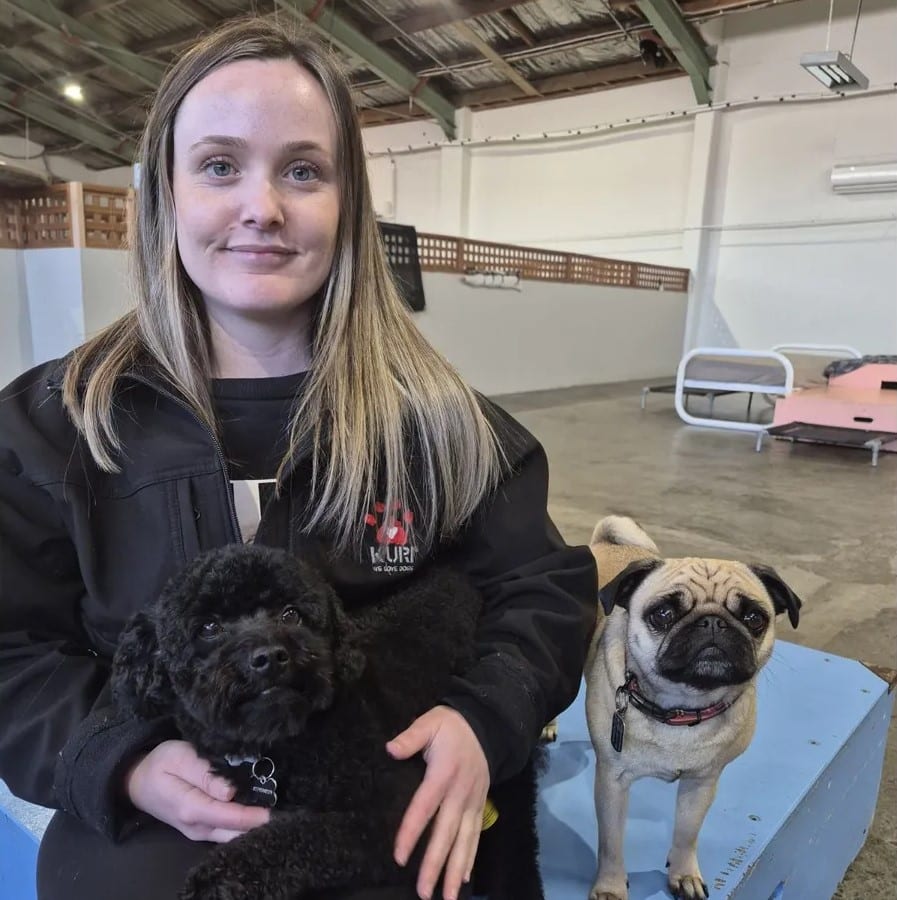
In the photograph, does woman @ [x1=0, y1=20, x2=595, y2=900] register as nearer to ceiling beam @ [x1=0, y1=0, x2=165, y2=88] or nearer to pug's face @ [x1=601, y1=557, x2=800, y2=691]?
pug's face @ [x1=601, y1=557, x2=800, y2=691]

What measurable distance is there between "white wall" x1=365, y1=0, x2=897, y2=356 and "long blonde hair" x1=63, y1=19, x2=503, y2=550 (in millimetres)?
8138

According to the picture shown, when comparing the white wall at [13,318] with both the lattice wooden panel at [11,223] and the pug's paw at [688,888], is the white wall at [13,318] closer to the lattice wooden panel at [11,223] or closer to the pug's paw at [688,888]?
the lattice wooden panel at [11,223]

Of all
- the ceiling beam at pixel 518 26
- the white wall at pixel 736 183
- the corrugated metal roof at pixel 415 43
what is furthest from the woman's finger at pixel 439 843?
the white wall at pixel 736 183

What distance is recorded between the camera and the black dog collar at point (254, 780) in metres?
0.70

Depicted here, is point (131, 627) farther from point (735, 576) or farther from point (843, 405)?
point (843, 405)

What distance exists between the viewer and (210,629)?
0.69 meters

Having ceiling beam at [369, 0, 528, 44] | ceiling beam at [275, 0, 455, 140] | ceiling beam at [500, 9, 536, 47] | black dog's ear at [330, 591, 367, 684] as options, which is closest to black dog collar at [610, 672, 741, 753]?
black dog's ear at [330, 591, 367, 684]

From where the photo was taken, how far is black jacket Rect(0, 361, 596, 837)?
2.52ft

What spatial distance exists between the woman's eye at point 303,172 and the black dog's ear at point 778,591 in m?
0.78

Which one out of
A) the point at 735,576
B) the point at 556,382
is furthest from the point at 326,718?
the point at 556,382

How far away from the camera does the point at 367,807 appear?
702 mm

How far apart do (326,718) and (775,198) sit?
8.78 m

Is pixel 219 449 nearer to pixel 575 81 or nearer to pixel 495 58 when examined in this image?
pixel 495 58

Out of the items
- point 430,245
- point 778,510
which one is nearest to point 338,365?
point 778,510
